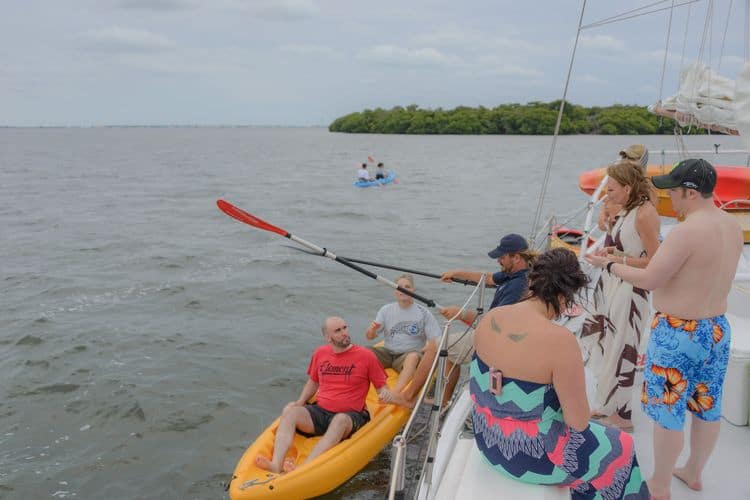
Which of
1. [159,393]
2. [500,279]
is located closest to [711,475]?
[500,279]

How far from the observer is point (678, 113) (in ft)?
25.6

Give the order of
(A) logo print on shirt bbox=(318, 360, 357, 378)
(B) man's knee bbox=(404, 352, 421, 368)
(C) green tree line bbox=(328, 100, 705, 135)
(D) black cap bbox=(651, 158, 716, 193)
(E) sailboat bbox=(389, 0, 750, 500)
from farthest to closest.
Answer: (C) green tree line bbox=(328, 100, 705, 135) → (B) man's knee bbox=(404, 352, 421, 368) → (A) logo print on shirt bbox=(318, 360, 357, 378) → (D) black cap bbox=(651, 158, 716, 193) → (E) sailboat bbox=(389, 0, 750, 500)

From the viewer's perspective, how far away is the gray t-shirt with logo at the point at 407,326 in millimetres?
6535

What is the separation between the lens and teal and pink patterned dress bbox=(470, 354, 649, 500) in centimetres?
252

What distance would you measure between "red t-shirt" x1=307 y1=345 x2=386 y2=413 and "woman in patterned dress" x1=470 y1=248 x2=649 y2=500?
294 cm

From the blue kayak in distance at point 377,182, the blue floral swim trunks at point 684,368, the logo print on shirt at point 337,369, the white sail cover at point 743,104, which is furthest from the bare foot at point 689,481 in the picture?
the blue kayak in distance at point 377,182

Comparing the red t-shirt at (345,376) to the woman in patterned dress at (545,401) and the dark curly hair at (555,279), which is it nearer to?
the woman in patterned dress at (545,401)

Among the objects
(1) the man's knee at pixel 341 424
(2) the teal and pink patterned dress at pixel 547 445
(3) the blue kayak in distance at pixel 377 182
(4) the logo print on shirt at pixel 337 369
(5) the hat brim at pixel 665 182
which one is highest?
(5) the hat brim at pixel 665 182

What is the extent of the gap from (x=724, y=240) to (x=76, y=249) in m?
17.7

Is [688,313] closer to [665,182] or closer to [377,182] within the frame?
[665,182]

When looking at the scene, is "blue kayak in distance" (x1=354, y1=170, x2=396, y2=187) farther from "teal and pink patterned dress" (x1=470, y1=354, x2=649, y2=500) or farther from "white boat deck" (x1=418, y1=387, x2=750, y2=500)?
"teal and pink patterned dress" (x1=470, y1=354, x2=649, y2=500)

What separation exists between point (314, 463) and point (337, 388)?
707mm

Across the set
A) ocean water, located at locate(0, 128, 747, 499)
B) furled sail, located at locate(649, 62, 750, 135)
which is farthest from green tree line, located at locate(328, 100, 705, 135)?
furled sail, located at locate(649, 62, 750, 135)

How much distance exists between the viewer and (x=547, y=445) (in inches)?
101
